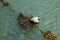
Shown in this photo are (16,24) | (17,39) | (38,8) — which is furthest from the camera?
(38,8)

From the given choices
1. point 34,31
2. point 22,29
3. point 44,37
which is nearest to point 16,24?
point 22,29

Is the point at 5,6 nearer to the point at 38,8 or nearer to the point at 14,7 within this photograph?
the point at 14,7

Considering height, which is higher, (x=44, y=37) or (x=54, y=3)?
(x=54, y=3)

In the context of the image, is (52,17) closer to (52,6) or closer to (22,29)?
(52,6)

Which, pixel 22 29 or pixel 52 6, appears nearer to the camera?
pixel 22 29

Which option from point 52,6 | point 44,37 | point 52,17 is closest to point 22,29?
point 44,37

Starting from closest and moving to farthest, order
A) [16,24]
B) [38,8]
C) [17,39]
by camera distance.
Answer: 1. [17,39]
2. [16,24]
3. [38,8]

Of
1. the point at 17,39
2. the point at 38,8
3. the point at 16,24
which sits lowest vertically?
the point at 17,39
